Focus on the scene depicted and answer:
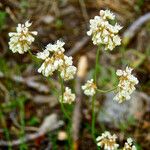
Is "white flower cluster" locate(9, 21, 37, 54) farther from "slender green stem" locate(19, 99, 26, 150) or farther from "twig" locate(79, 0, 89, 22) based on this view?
"twig" locate(79, 0, 89, 22)

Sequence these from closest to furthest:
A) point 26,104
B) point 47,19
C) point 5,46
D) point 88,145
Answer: point 88,145 < point 26,104 < point 5,46 < point 47,19

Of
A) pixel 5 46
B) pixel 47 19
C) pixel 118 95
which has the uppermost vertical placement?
pixel 47 19

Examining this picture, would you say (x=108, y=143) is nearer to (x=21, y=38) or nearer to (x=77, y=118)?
(x=21, y=38)

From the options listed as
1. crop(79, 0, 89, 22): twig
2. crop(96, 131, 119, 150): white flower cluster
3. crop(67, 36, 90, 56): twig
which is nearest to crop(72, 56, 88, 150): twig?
crop(67, 36, 90, 56): twig

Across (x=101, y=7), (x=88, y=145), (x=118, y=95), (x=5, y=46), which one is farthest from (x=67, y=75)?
(x=101, y=7)

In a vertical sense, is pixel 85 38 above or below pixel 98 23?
above

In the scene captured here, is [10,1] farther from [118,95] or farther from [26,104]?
[118,95]

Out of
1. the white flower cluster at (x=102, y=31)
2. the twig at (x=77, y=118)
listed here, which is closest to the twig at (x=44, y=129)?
the twig at (x=77, y=118)

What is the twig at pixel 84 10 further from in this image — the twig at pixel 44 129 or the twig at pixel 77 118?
the twig at pixel 44 129
